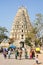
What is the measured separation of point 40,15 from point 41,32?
3.84m

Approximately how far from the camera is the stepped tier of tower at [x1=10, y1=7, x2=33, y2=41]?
10338 centimetres

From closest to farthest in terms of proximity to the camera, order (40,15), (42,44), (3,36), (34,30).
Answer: (40,15) → (34,30) → (42,44) → (3,36)

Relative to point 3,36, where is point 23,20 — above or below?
above

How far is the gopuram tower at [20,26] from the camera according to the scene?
103m

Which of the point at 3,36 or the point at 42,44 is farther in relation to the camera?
the point at 3,36

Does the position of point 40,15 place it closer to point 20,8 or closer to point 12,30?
point 12,30

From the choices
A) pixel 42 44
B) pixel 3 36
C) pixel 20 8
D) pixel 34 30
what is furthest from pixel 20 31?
pixel 34 30

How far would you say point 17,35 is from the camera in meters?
104

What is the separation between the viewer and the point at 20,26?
106438mm

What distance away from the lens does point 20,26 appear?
349 ft

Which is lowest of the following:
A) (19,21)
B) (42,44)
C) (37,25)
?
(42,44)

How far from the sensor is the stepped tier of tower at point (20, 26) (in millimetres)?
103375

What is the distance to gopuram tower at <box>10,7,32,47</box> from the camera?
4070 inches

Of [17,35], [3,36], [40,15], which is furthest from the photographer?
[17,35]
